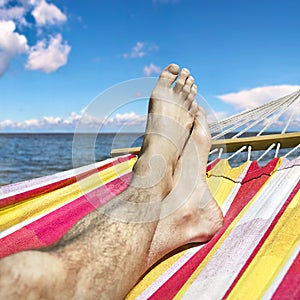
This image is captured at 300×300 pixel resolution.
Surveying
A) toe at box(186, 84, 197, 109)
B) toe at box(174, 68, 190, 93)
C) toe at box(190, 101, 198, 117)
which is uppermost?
toe at box(174, 68, 190, 93)

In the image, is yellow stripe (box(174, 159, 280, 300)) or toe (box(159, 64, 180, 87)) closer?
yellow stripe (box(174, 159, 280, 300))

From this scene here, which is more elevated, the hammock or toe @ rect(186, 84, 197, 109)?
toe @ rect(186, 84, 197, 109)

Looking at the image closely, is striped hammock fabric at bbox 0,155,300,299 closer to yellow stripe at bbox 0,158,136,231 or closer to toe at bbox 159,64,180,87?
yellow stripe at bbox 0,158,136,231

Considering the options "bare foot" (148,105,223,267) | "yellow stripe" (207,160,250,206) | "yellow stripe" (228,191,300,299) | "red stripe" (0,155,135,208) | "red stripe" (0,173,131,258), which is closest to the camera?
"yellow stripe" (228,191,300,299)

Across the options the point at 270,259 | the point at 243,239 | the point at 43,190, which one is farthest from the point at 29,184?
the point at 270,259

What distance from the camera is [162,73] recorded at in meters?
1.38

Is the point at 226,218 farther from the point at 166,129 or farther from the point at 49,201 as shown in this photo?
the point at 49,201

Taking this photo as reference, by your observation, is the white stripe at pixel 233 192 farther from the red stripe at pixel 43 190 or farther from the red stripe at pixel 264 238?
the red stripe at pixel 43 190

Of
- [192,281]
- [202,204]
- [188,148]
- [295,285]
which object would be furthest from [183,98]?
[295,285]

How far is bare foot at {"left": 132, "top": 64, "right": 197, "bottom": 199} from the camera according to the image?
972 millimetres

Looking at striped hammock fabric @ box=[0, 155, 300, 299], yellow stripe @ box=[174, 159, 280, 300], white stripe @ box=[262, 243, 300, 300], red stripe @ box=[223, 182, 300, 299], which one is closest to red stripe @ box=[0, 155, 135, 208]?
striped hammock fabric @ box=[0, 155, 300, 299]

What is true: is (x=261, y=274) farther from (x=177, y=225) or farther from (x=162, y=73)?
(x=162, y=73)

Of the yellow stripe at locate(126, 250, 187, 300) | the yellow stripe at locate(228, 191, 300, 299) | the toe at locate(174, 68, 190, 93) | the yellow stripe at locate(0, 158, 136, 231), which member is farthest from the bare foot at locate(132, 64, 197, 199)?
the yellow stripe at locate(0, 158, 136, 231)

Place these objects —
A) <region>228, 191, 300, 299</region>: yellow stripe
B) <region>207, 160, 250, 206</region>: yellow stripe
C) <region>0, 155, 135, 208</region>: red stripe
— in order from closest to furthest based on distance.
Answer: <region>228, 191, 300, 299</region>: yellow stripe < <region>207, 160, 250, 206</region>: yellow stripe < <region>0, 155, 135, 208</region>: red stripe
